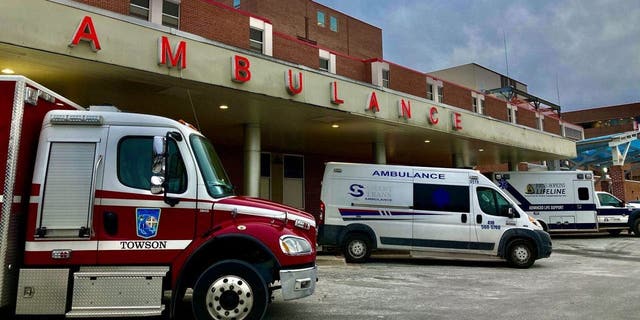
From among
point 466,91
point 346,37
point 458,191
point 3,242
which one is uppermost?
point 346,37

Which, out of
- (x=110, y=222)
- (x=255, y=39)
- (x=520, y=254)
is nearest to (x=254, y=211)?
(x=110, y=222)

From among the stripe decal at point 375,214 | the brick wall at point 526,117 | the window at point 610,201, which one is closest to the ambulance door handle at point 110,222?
the stripe decal at point 375,214

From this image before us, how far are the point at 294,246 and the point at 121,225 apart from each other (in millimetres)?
2134

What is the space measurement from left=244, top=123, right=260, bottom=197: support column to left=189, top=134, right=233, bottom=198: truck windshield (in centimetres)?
840

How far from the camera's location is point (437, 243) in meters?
12.5

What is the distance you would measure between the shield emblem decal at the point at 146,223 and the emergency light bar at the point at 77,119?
1.27 meters

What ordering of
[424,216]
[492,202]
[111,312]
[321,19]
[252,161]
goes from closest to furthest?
[111,312] < [492,202] < [424,216] < [252,161] < [321,19]

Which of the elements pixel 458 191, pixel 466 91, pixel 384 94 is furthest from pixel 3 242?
pixel 466 91

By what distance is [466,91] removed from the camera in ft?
80.2

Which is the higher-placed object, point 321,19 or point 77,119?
point 321,19

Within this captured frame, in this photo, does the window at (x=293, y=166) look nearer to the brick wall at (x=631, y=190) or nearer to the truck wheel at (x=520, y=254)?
the truck wheel at (x=520, y=254)

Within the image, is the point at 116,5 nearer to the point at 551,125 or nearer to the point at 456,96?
the point at 456,96

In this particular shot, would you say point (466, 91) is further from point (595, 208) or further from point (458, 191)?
point (458, 191)

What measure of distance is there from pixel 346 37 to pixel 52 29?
131ft
